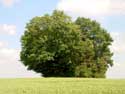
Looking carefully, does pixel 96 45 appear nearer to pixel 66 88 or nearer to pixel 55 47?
pixel 55 47

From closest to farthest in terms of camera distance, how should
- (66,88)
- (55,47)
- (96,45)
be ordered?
1. (66,88)
2. (55,47)
3. (96,45)

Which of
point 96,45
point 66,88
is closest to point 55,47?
point 96,45

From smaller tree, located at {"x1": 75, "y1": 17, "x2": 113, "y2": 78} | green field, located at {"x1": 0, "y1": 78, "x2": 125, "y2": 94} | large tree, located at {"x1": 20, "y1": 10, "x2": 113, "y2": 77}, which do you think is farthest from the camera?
smaller tree, located at {"x1": 75, "y1": 17, "x2": 113, "y2": 78}

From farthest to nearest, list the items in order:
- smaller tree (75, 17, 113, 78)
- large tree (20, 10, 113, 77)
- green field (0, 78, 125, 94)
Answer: smaller tree (75, 17, 113, 78) → large tree (20, 10, 113, 77) → green field (0, 78, 125, 94)

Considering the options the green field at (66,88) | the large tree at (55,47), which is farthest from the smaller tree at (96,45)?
the green field at (66,88)

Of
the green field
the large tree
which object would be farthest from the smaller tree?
the green field

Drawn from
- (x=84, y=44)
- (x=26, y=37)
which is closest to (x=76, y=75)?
(x=84, y=44)

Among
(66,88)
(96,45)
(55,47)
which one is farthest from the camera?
(96,45)

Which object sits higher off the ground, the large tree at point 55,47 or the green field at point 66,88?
the large tree at point 55,47

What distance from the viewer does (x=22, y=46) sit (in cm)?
8488

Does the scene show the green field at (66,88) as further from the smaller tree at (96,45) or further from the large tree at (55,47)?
the smaller tree at (96,45)

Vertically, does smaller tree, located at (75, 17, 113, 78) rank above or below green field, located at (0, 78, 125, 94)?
above

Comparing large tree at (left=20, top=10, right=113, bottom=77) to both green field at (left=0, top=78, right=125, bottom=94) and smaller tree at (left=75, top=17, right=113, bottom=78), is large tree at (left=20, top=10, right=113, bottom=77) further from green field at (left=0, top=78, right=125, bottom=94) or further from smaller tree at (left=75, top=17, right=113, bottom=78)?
green field at (left=0, top=78, right=125, bottom=94)

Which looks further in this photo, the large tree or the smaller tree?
the smaller tree
